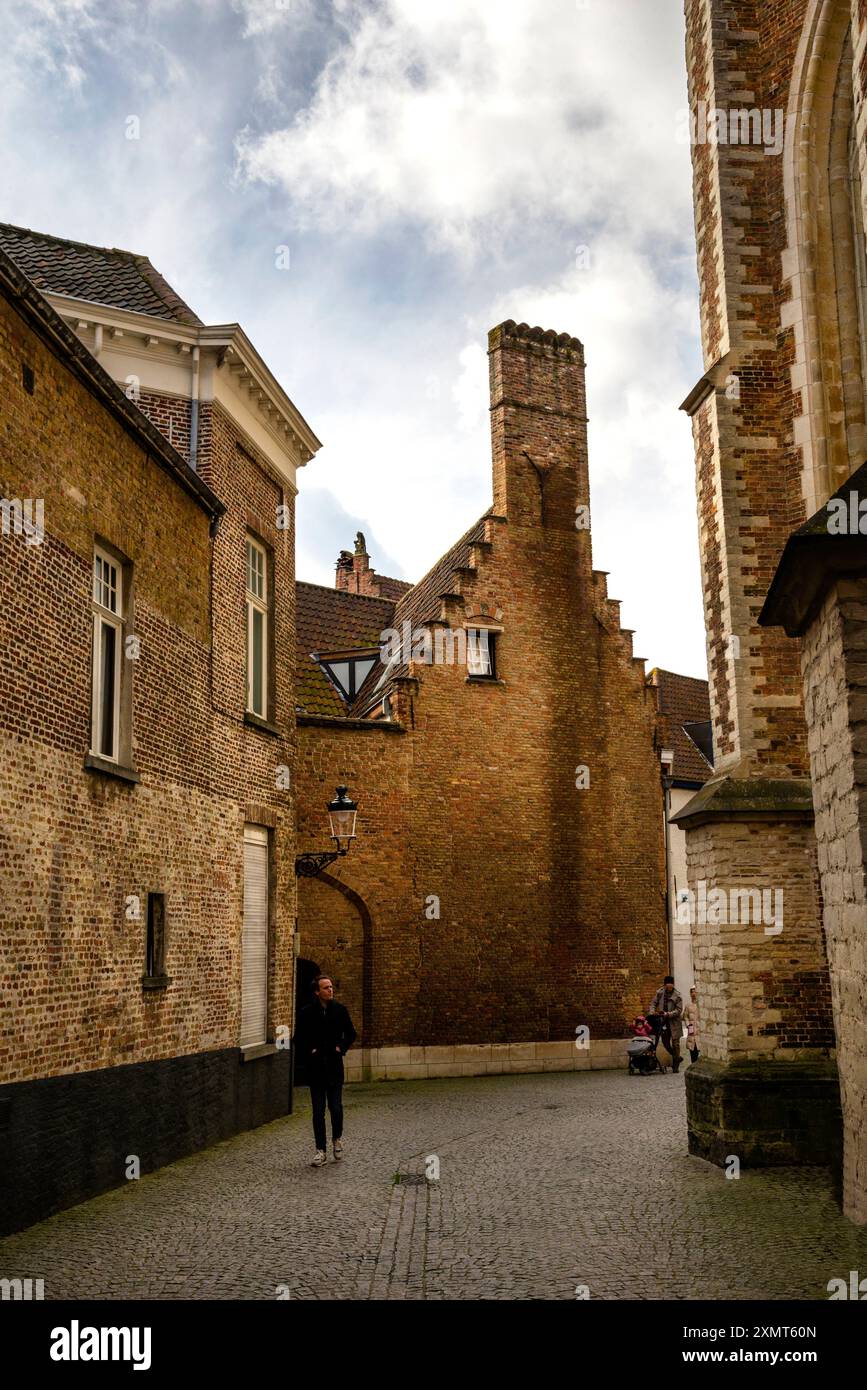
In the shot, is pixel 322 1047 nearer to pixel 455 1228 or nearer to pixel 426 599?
pixel 455 1228

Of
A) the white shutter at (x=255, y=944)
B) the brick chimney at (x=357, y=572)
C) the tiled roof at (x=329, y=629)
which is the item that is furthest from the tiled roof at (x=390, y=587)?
the white shutter at (x=255, y=944)

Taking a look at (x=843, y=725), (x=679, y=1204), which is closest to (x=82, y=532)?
(x=843, y=725)

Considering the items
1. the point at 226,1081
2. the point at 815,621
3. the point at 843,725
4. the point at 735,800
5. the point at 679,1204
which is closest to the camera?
the point at 843,725

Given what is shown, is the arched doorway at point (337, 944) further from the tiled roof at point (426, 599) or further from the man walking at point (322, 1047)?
the man walking at point (322, 1047)

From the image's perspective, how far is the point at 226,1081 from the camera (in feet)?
45.0

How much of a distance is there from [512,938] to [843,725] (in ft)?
53.8

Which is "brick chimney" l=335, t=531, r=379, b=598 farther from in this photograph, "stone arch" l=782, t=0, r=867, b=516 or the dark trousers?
the dark trousers

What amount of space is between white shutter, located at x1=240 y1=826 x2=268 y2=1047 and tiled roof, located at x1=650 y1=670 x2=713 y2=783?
49.6ft

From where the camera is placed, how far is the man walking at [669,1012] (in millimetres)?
22719

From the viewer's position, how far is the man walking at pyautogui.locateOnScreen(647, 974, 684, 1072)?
22.7m

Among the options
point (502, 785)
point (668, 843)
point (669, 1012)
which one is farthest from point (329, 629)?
point (669, 1012)

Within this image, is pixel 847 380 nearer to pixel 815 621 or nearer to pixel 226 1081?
pixel 815 621

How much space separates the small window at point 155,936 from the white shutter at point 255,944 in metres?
2.67

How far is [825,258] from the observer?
1270 centimetres
